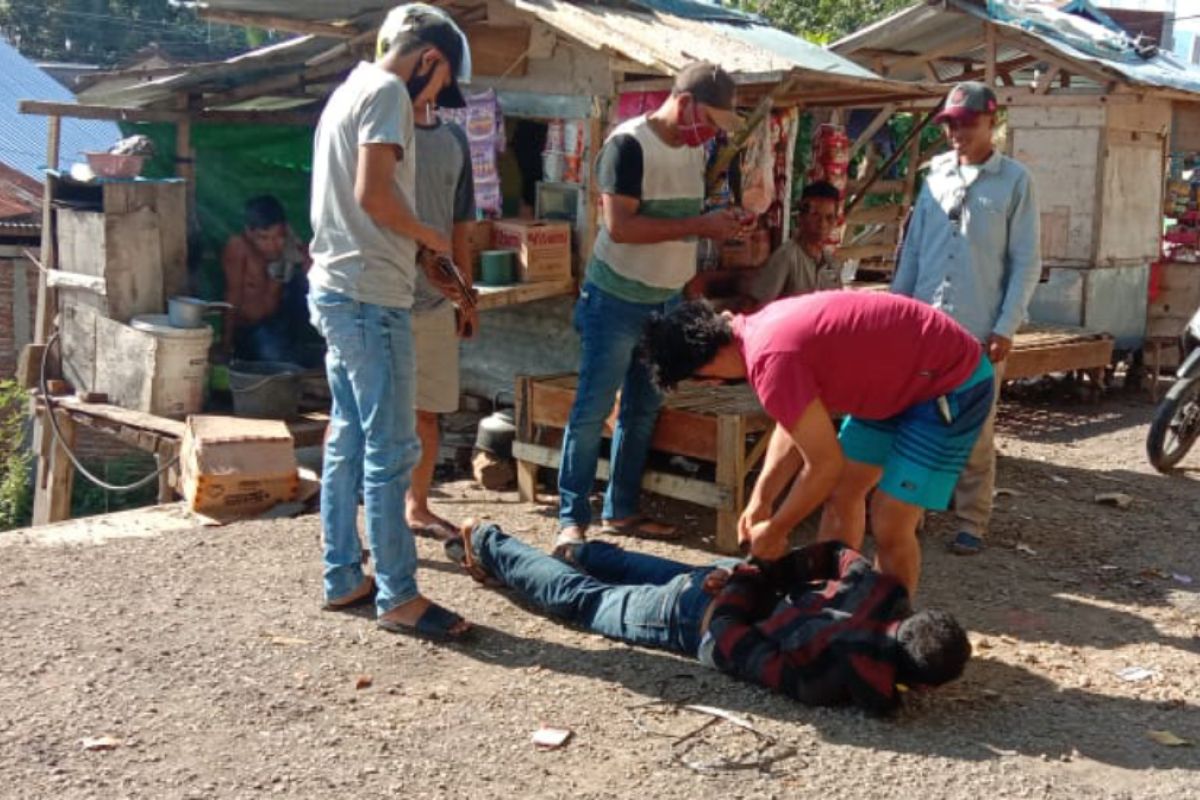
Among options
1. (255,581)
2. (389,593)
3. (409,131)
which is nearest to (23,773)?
(389,593)

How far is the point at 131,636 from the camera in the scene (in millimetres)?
4875

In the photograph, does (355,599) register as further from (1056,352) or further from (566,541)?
(1056,352)

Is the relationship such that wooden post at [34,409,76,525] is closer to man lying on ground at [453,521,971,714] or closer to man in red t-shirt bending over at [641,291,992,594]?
man lying on ground at [453,521,971,714]

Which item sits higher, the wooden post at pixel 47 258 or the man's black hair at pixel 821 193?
the man's black hair at pixel 821 193

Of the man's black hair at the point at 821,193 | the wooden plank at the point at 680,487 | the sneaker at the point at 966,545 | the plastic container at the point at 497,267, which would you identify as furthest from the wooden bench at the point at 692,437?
the man's black hair at the point at 821,193

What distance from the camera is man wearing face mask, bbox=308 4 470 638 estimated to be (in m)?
4.60

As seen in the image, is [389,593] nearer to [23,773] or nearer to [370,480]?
[370,480]

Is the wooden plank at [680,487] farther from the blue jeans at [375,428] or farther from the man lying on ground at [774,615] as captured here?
the blue jeans at [375,428]

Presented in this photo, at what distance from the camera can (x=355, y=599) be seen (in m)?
5.14

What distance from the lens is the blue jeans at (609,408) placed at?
5.91 meters

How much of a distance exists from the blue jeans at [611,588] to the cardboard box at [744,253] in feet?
8.92

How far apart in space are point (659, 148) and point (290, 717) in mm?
2782

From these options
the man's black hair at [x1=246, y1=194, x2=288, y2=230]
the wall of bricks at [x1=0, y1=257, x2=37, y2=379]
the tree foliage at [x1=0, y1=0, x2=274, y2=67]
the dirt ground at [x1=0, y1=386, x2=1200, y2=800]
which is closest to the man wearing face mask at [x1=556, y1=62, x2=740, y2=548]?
the dirt ground at [x1=0, y1=386, x2=1200, y2=800]

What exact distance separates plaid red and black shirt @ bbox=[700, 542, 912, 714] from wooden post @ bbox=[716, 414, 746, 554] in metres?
1.51
